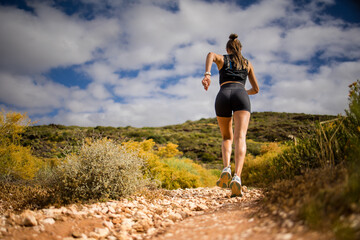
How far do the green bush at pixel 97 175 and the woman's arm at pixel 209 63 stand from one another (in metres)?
1.72

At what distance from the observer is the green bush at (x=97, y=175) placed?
10.2 ft

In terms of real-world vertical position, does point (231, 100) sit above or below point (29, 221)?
above

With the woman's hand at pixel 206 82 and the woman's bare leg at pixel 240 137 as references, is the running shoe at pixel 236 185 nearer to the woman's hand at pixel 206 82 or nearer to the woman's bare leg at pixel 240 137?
the woman's bare leg at pixel 240 137

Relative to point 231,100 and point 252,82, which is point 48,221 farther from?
point 252,82

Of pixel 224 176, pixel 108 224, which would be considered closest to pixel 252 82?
pixel 224 176

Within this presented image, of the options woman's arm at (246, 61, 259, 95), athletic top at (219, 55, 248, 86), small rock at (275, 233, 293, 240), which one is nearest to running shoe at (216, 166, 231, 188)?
athletic top at (219, 55, 248, 86)

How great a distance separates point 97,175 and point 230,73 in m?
2.71

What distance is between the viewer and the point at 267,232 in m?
1.51

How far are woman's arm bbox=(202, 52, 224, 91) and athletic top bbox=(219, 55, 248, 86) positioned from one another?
0.09 metres

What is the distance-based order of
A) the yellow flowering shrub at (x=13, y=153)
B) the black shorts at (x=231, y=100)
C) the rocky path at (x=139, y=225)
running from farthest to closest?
the yellow flowering shrub at (x=13, y=153)
the black shorts at (x=231, y=100)
the rocky path at (x=139, y=225)

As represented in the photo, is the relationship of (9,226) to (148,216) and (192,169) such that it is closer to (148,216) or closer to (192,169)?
(148,216)

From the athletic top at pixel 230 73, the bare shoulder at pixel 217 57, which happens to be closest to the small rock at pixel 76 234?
the athletic top at pixel 230 73

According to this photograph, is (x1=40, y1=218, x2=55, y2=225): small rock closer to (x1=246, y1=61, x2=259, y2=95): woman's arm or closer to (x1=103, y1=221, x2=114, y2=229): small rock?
(x1=103, y1=221, x2=114, y2=229): small rock

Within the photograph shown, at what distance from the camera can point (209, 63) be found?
12.0 ft
